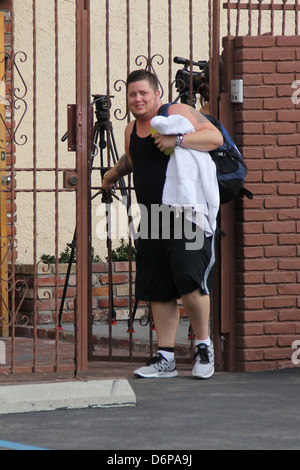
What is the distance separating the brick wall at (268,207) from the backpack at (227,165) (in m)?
0.30

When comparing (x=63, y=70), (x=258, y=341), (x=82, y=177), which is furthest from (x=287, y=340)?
(x=63, y=70)

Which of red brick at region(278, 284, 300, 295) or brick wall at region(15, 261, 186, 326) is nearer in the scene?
red brick at region(278, 284, 300, 295)

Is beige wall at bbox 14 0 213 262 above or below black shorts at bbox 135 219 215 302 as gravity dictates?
above

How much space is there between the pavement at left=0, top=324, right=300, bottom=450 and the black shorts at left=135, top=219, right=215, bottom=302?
1.84ft

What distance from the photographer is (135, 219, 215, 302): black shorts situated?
624 centimetres

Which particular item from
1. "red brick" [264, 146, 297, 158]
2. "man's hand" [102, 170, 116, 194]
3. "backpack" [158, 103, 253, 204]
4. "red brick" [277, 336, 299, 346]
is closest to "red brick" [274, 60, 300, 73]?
"red brick" [264, 146, 297, 158]

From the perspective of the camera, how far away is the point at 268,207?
6.72m

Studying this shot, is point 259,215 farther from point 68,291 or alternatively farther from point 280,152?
point 68,291

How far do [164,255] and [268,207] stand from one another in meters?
0.83

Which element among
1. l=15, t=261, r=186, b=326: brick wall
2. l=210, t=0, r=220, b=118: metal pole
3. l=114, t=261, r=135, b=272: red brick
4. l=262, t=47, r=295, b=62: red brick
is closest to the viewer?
l=262, t=47, r=295, b=62: red brick

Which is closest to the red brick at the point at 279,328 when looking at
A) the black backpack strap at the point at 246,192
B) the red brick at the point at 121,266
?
the black backpack strap at the point at 246,192

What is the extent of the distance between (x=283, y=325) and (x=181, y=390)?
1.09 meters

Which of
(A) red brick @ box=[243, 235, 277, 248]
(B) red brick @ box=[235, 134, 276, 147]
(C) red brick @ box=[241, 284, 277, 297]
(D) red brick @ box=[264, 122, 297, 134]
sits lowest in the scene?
(C) red brick @ box=[241, 284, 277, 297]

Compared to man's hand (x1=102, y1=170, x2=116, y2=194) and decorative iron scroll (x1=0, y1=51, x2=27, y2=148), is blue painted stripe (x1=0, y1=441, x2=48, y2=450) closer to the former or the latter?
decorative iron scroll (x1=0, y1=51, x2=27, y2=148)
